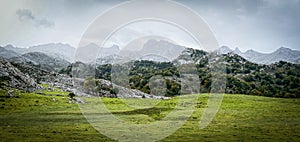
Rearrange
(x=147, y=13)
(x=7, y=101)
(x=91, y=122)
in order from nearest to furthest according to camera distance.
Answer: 1. (x=91, y=122)
2. (x=7, y=101)
3. (x=147, y=13)

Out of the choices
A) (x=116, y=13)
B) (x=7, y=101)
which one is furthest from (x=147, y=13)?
(x=7, y=101)

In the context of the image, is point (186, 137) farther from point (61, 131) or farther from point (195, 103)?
point (195, 103)

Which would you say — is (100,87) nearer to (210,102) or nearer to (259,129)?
(210,102)

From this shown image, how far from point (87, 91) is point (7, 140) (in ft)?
327

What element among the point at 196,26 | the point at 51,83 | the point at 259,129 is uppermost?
the point at 196,26

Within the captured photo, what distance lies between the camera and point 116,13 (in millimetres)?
75688

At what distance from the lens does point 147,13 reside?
9894 centimetres

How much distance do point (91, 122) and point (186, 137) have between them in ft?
70.4

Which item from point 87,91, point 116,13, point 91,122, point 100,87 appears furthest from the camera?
point 100,87

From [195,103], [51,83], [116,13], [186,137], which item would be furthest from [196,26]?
[51,83]

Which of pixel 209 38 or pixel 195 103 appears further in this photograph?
pixel 195 103

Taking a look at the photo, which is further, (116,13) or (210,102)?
(210,102)

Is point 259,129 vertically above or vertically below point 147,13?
below

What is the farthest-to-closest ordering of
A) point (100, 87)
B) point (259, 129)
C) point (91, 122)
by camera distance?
1. point (100, 87)
2. point (91, 122)
3. point (259, 129)
